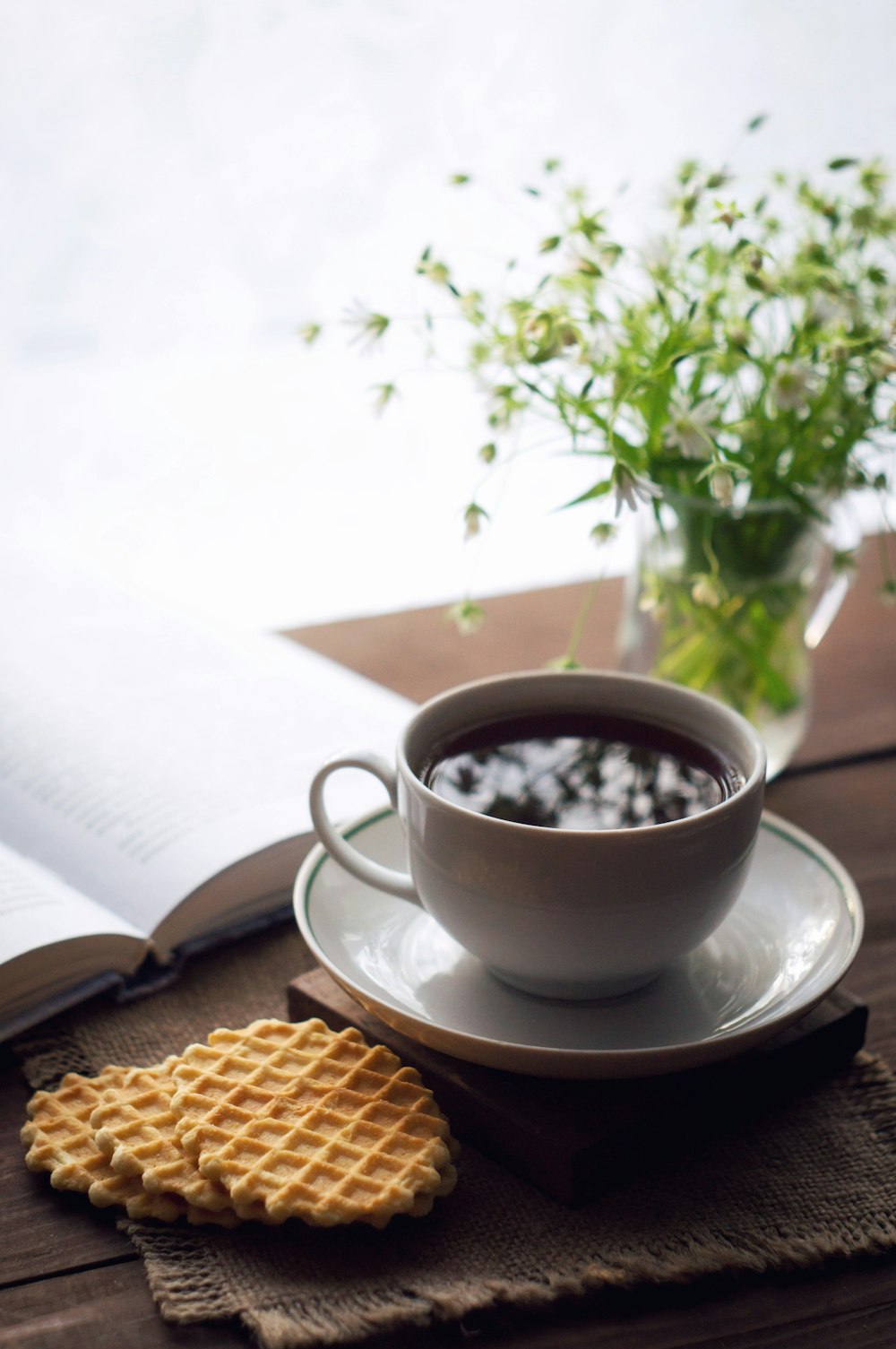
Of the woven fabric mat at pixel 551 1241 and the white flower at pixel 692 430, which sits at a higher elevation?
the white flower at pixel 692 430

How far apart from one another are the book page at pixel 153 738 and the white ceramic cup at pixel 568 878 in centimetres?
18

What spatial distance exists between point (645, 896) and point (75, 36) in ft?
6.46

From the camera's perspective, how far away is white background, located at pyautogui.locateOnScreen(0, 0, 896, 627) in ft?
6.91

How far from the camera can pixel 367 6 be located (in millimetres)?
2143

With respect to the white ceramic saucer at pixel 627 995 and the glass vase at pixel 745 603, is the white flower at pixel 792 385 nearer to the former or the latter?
the glass vase at pixel 745 603

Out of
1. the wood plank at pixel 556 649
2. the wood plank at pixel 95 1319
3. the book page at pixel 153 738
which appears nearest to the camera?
the wood plank at pixel 95 1319

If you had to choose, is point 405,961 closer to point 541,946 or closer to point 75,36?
point 541,946

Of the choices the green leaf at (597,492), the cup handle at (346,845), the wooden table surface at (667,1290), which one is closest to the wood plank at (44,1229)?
the wooden table surface at (667,1290)

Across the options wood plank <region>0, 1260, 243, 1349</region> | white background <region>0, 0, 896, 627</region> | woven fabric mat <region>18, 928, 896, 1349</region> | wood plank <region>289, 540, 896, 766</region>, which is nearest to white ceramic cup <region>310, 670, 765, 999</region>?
woven fabric mat <region>18, 928, 896, 1349</region>

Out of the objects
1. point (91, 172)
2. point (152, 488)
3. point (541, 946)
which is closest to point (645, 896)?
point (541, 946)

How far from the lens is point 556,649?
4.04ft

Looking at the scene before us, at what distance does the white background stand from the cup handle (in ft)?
4.51

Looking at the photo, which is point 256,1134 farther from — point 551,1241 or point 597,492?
point 597,492

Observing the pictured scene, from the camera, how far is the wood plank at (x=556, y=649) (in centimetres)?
111
